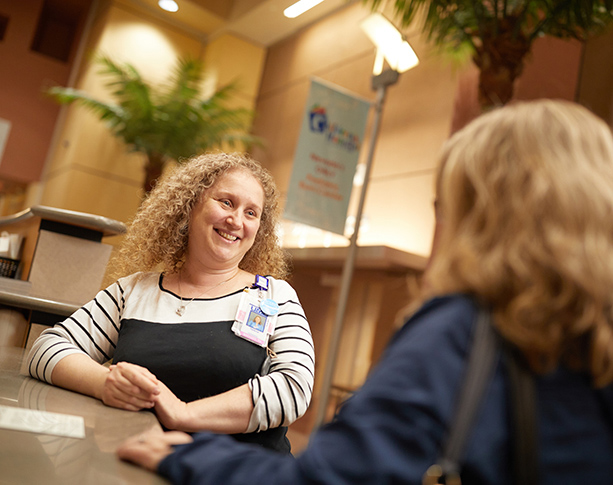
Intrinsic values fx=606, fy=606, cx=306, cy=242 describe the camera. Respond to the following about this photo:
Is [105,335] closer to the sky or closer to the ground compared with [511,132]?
closer to the ground

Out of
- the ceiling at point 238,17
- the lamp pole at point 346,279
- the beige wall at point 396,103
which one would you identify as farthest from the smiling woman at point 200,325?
the ceiling at point 238,17

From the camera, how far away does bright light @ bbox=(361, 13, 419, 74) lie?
5316 mm

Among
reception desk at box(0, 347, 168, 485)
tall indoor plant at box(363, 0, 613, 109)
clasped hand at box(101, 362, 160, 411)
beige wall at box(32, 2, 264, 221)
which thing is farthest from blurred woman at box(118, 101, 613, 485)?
beige wall at box(32, 2, 264, 221)

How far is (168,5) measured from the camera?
10672 millimetres

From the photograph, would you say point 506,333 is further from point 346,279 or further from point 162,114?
point 162,114

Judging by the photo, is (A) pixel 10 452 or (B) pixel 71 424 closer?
(A) pixel 10 452

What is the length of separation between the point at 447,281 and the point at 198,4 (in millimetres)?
10633

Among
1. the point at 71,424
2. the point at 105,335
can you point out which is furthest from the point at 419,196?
the point at 71,424

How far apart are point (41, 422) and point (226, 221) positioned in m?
1.06

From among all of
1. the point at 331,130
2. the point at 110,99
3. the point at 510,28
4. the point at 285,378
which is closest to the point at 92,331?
the point at 285,378

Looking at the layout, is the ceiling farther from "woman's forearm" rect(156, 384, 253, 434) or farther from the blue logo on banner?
"woman's forearm" rect(156, 384, 253, 434)

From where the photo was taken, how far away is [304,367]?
1858 millimetres

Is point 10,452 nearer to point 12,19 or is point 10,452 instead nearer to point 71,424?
point 71,424

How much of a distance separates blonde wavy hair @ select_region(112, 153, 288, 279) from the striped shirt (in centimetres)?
16
